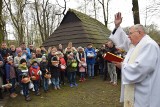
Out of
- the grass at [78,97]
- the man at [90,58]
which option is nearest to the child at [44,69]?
the grass at [78,97]

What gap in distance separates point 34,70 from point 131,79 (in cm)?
609

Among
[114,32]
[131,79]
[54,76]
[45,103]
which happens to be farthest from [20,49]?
[131,79]

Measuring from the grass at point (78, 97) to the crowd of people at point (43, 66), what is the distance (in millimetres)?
322

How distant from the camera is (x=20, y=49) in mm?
9836

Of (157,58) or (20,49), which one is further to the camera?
(20,49)

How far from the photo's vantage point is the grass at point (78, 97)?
8367mm

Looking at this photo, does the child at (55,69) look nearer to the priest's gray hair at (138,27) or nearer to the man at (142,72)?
the man at (142,72)

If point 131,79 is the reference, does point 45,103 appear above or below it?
below

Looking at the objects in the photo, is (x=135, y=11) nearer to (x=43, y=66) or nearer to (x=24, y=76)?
(x=43, y=66)

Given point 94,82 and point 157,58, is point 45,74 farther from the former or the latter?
point 157,58

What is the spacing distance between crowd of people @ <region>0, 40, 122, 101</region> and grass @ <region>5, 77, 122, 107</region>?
32cm

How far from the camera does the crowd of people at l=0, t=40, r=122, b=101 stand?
9.16 m

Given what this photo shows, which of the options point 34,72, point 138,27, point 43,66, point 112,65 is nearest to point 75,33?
point 112,65

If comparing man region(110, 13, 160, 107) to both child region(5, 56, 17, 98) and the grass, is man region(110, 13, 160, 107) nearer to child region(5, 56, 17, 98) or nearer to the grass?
the grass
